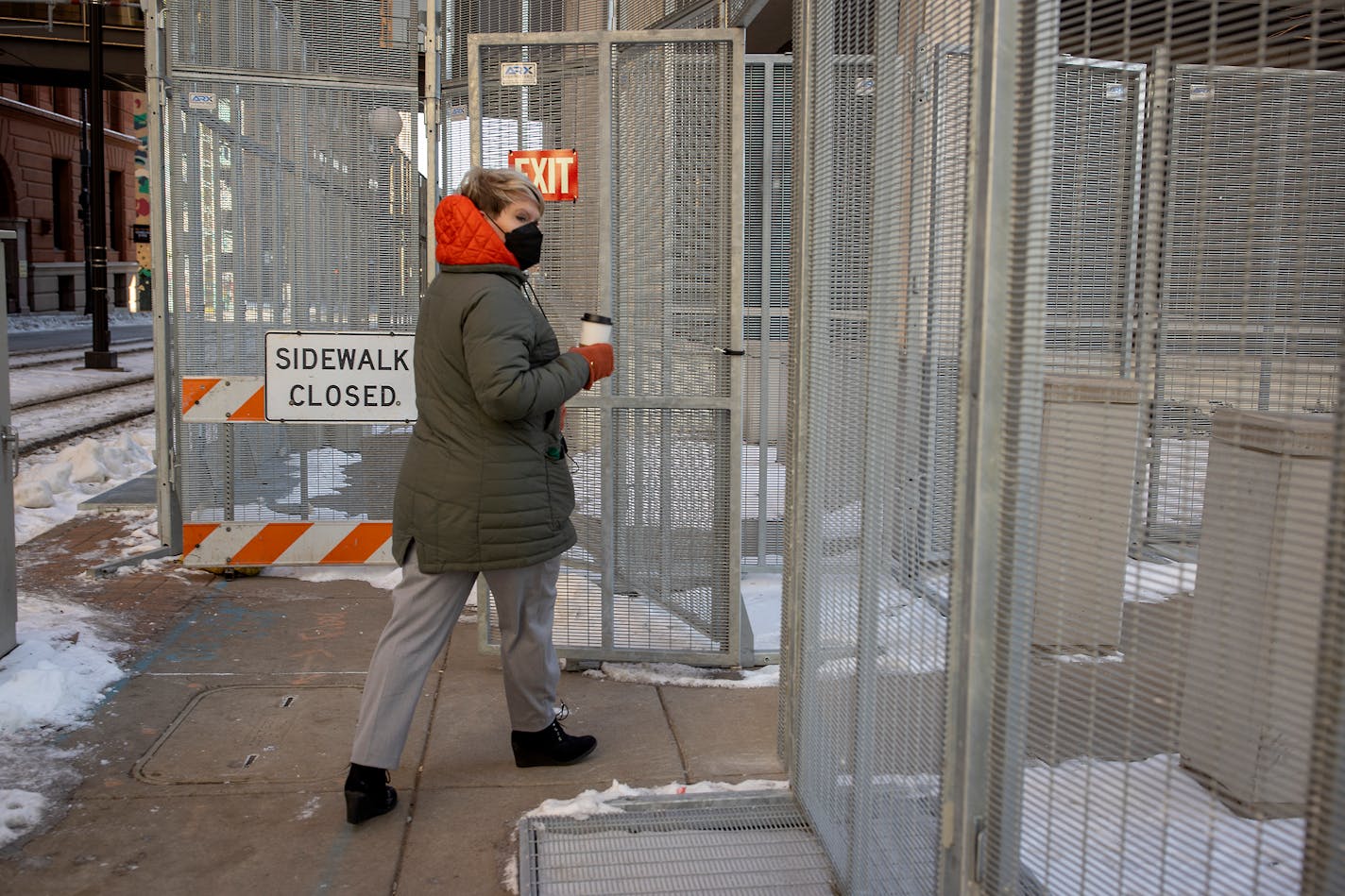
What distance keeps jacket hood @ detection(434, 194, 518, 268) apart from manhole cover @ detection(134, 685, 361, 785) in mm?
1799

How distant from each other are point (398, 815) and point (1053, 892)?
223cm

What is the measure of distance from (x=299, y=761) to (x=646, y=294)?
2.27 metres

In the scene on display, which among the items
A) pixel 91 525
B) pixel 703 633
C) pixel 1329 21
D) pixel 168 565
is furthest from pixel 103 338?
pixel 1329 21

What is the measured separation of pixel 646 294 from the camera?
16.3 ft

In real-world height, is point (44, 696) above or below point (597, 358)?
below

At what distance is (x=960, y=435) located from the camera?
2225 millimetres

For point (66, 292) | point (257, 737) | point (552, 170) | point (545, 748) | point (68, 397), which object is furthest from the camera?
point (66, 292)

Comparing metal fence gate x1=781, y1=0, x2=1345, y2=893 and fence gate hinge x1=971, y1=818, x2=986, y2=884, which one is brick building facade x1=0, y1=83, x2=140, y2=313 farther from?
fence gate hinge x1=971, y1=818, x2=986, y2=884

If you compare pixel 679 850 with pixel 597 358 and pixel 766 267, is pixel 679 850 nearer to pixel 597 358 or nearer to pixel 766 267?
pixel 597 358

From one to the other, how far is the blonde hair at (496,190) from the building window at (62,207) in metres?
44.2

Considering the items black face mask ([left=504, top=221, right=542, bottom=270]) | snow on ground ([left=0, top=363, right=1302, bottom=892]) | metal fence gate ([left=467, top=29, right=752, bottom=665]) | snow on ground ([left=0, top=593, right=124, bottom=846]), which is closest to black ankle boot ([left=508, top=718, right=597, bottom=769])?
snow on ground ([left=0, top=363, right=1302, bottom=892])

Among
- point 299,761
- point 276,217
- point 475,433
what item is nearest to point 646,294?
point 475,433

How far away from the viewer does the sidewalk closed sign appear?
240 inches

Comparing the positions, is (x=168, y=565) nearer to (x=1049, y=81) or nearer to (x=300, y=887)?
(x=300, y=887)
